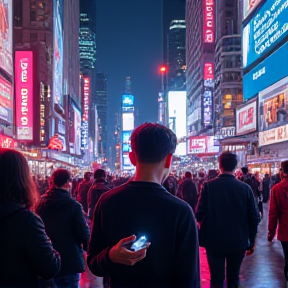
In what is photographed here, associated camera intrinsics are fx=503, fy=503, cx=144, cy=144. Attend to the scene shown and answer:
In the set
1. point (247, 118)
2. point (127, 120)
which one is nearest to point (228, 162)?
point (247, 118)

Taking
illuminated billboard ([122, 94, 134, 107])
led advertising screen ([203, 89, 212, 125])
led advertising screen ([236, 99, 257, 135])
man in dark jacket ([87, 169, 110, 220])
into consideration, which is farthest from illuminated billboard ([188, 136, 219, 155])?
illuminated billboard ([122, 94, 134, 107])

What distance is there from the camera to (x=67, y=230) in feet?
17.7

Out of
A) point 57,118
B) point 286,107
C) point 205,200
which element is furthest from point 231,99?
point 205,200

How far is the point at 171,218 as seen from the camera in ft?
8.87

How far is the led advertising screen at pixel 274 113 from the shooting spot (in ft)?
113

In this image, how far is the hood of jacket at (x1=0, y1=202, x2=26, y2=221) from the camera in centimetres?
302

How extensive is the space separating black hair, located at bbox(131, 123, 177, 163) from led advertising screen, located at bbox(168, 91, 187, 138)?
15294 cm

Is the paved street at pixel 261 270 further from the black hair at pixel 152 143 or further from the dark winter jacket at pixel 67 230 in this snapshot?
the black hair at pixel 152 143

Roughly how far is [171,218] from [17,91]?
193 ft

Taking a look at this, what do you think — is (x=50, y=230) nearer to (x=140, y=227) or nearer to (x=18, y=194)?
(x=18, y=194)

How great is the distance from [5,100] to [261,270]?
37.1 metres

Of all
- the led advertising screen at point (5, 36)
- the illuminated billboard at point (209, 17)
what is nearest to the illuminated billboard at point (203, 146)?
the illuminated billboard at point (209, 17)

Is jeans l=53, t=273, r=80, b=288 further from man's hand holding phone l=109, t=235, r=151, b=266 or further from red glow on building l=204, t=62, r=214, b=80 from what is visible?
red glow on building l=204, t=62, r=214, b=80

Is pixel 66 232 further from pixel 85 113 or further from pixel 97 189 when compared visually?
pixel 85 113
